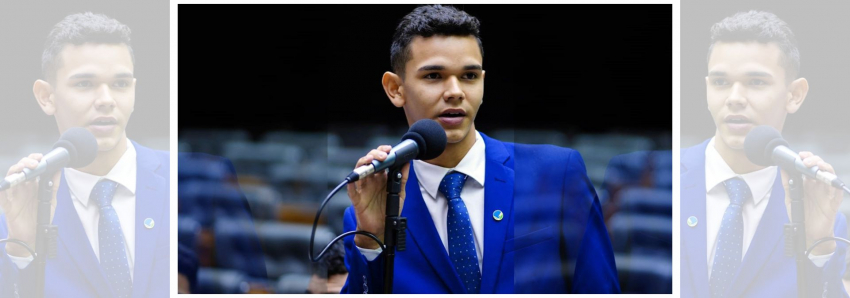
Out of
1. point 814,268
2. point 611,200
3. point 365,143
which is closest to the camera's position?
point 814,268

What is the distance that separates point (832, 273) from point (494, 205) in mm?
1188

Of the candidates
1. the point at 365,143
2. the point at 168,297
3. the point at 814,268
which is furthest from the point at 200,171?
the point at 814,268

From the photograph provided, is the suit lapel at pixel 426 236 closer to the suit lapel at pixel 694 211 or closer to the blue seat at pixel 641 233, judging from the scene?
the suit lapel at pixel 694 211

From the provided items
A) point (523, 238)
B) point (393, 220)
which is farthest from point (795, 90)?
point (393, 220)

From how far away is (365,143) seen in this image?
521cm

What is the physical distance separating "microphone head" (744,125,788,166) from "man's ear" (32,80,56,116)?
99.9 inches

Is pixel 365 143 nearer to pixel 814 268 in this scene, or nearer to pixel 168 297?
pixel 168 297

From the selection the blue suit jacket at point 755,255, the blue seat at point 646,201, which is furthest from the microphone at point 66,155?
the blue seat at point 646,201

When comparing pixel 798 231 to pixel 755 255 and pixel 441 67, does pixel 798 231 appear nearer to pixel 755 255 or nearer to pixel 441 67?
pixel 755 255

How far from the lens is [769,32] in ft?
10.6

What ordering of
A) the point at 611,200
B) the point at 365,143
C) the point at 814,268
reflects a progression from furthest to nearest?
1. the point at 365,143
2. the point at 611,200
3. the point at 814,268

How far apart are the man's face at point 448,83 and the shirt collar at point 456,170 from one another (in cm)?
9

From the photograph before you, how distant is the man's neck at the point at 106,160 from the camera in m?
3.30

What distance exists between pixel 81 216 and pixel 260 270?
1.31 m
